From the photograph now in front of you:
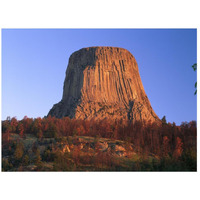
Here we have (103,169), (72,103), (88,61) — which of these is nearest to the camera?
(103,169)

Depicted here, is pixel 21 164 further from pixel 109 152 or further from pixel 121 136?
pixel 121 136

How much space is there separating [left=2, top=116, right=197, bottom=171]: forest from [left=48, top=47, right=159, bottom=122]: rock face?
60.1 ft

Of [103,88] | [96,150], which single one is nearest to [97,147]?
[96,150]

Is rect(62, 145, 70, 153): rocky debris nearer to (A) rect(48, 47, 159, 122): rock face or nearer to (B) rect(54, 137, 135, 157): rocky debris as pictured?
(B) rect(54, 137, 135, 157): rocky debris

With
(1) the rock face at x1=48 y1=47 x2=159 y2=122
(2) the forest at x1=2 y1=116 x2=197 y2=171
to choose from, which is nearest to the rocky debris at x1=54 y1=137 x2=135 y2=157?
(2) the forest at x1=2 y1=116 x2=197 y2=171

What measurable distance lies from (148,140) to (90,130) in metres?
7.06

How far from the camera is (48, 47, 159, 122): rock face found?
50625mm

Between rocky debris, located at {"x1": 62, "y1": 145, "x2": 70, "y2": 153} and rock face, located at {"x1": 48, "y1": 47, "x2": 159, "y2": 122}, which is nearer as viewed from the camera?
rocky debris, located at {"x1": 62, "y1": 145, "x2": 70, "y2": 153}

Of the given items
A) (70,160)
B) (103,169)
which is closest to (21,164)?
(70,160)

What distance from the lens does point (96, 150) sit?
888 inches

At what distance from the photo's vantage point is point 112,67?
56.6m

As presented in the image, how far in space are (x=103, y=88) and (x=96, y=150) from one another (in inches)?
1270

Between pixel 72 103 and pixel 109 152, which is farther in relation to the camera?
pixel 72 103

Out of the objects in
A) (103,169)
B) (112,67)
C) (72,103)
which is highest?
(112,67)
